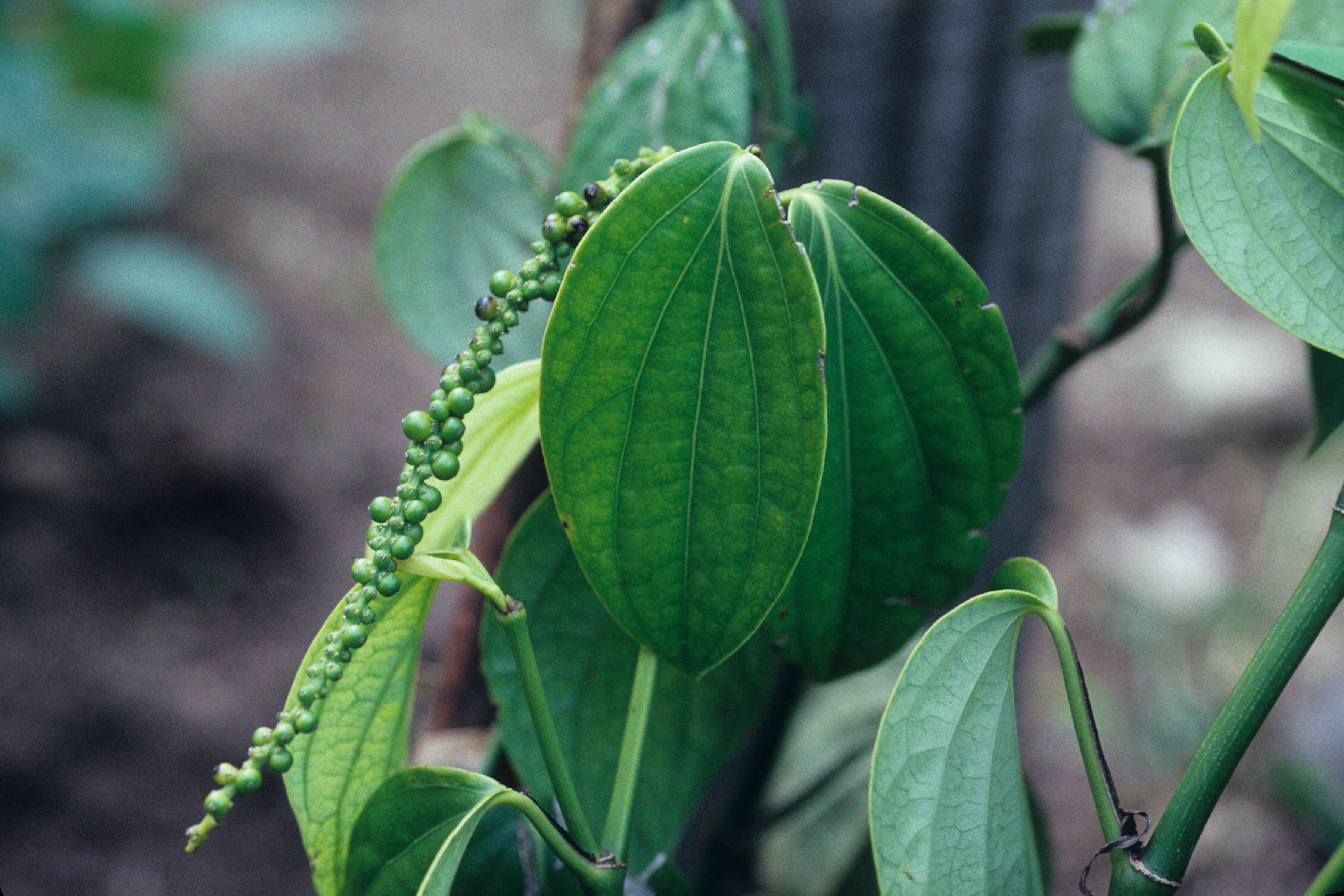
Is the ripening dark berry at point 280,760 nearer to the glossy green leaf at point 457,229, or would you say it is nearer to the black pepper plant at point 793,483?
the black pepper plant at point 793,483

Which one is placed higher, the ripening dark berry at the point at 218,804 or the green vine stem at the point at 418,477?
the green vine stem at the point at 418,477

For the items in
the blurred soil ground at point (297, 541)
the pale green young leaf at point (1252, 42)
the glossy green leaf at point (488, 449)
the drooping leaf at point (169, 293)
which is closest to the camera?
the pale green young leaf at point (1252, 42)

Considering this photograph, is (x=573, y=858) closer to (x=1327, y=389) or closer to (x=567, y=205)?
(x=567, y=205)

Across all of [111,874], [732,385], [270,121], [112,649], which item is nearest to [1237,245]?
[732,385]

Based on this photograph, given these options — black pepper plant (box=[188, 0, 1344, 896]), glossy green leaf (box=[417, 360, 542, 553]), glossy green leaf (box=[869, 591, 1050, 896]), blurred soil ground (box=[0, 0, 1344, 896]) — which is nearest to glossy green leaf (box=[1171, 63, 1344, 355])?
black pepper plant (box=[188, 0, 1344, 896])

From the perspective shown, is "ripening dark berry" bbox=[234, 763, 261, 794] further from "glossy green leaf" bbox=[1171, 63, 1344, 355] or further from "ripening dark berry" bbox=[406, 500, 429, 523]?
"glossy green leaf" bbox=[1171, 63, 1344, 355]

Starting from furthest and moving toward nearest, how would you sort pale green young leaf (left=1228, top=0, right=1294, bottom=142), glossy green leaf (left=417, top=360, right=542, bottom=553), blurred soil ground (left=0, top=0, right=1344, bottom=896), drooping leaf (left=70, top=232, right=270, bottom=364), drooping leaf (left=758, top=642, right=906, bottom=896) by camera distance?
1. drooping leaf (left=70, top=232, right=270, bottom=364)
2. blurred soil ground (left=0, top=0, right=1344, bottom=896)
3. drooping leaf (left=758, top=642, right=906, bottom=896)
4. glossy green leaf (left=417, top=360, right=542, bottom=553)
5. pale green young leaf (left=1228, top=0, right=1294, bottom=142)

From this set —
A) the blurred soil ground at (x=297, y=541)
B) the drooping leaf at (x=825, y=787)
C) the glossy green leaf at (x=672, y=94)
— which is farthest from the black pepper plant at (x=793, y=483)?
the blurred soil ground at (x=297, y=541)
